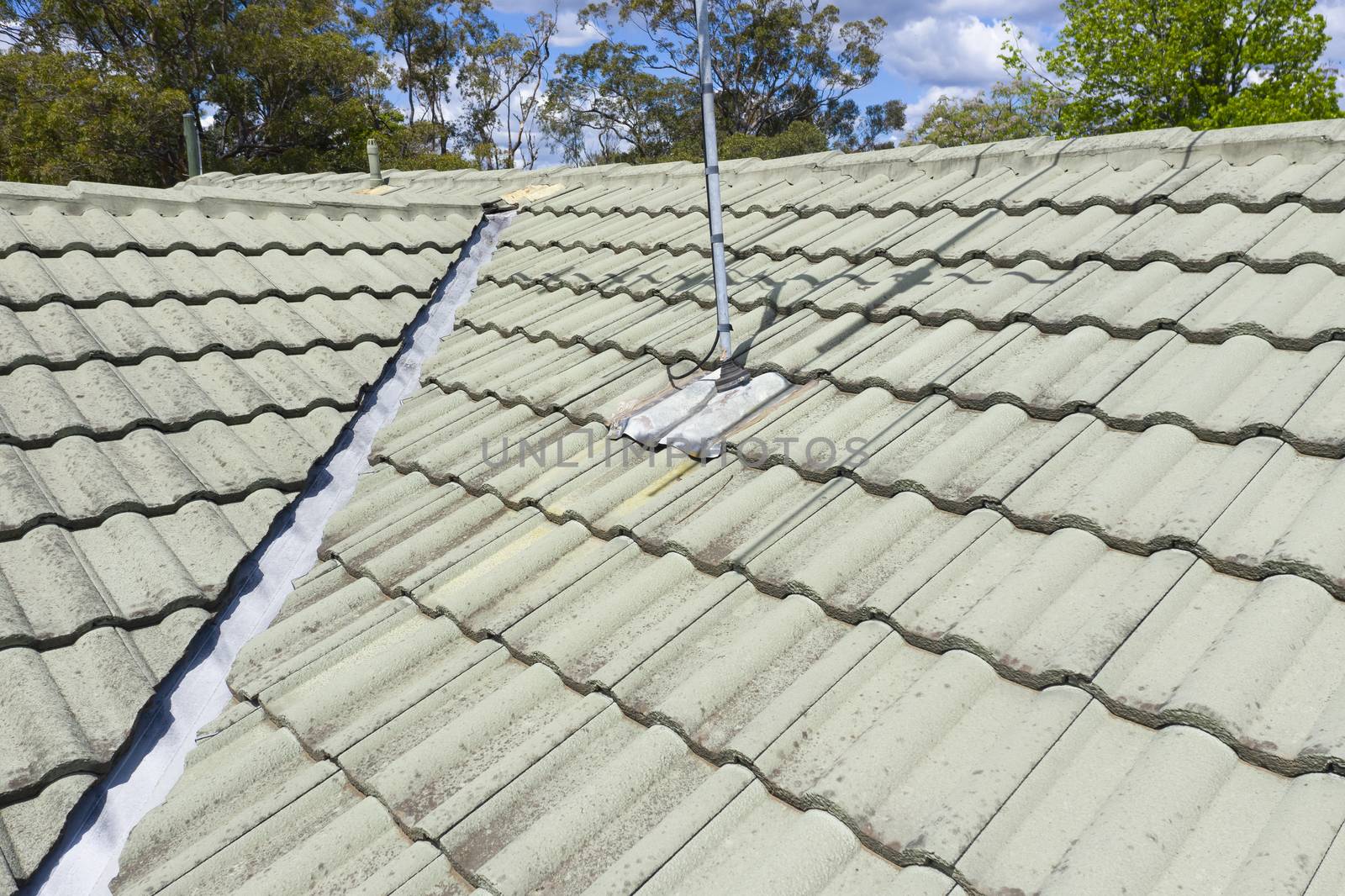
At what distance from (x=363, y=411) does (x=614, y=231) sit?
6.42 feet

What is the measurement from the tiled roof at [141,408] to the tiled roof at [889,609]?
0.29 m

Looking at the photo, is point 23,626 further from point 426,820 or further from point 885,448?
point 885,448

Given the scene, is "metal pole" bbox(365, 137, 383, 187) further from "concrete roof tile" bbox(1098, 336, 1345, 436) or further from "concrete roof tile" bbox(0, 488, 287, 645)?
"concrete roof tile" bbox(1098, 336, 1345, 436)

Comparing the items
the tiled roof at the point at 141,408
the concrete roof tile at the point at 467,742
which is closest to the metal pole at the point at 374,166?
the tiled roof at the point at 141,408

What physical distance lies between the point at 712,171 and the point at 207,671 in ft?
7.20

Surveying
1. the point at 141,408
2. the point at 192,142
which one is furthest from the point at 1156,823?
the point at 192,142

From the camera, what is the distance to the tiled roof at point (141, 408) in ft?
7.58

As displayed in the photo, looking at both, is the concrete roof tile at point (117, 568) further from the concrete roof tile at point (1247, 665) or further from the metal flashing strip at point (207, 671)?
the concrete roof tile at point (1247, 665)

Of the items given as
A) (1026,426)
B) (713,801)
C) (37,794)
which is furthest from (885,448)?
(37,794)

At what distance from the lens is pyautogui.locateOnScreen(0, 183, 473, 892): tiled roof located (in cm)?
231

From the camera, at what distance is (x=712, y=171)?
10.2ft

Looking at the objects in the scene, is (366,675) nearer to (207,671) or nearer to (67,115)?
(207,671)

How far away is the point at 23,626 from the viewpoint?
2.40 metres

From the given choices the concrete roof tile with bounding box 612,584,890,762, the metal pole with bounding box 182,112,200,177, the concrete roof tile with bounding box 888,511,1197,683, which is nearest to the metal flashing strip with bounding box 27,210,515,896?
the concrete roof tile with bounding box 612,584,890,762
